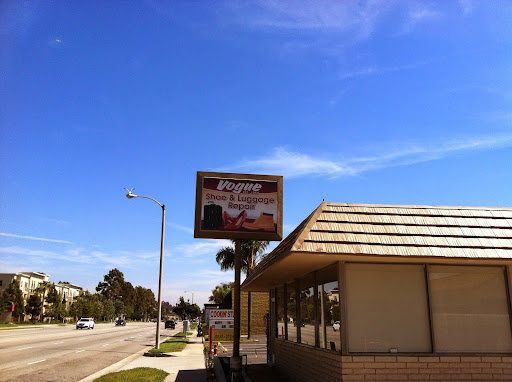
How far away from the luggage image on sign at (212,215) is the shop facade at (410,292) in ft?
8.66

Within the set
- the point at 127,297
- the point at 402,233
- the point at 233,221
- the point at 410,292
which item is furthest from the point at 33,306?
the point at 402,233

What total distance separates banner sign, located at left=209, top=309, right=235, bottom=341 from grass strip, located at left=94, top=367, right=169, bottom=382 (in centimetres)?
488

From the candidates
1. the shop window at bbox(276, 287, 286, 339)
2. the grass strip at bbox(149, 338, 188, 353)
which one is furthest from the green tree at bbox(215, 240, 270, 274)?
the shop window at bbox(276, 287, 286, 339)

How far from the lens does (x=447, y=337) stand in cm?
910

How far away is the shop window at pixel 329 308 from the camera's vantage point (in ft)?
30.8

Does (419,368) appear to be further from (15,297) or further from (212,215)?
(15,297)

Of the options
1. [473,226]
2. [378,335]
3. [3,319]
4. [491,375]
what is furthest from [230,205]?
[3,319]

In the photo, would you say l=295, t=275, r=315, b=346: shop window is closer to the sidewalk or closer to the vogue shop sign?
the vogue shop sign

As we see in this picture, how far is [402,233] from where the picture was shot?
937 centimetres

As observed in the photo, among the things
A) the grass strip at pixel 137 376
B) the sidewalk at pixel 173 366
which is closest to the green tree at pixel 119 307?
the sidewalk at pixel 173 366

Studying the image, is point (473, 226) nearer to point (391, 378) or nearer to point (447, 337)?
point (447, 337)

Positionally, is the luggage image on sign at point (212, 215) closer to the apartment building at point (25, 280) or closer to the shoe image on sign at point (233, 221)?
the shoe image on sign at point (233, 221)

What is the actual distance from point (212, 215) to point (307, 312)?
375 cm

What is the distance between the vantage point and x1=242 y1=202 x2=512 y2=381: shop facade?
8727 millimetres
